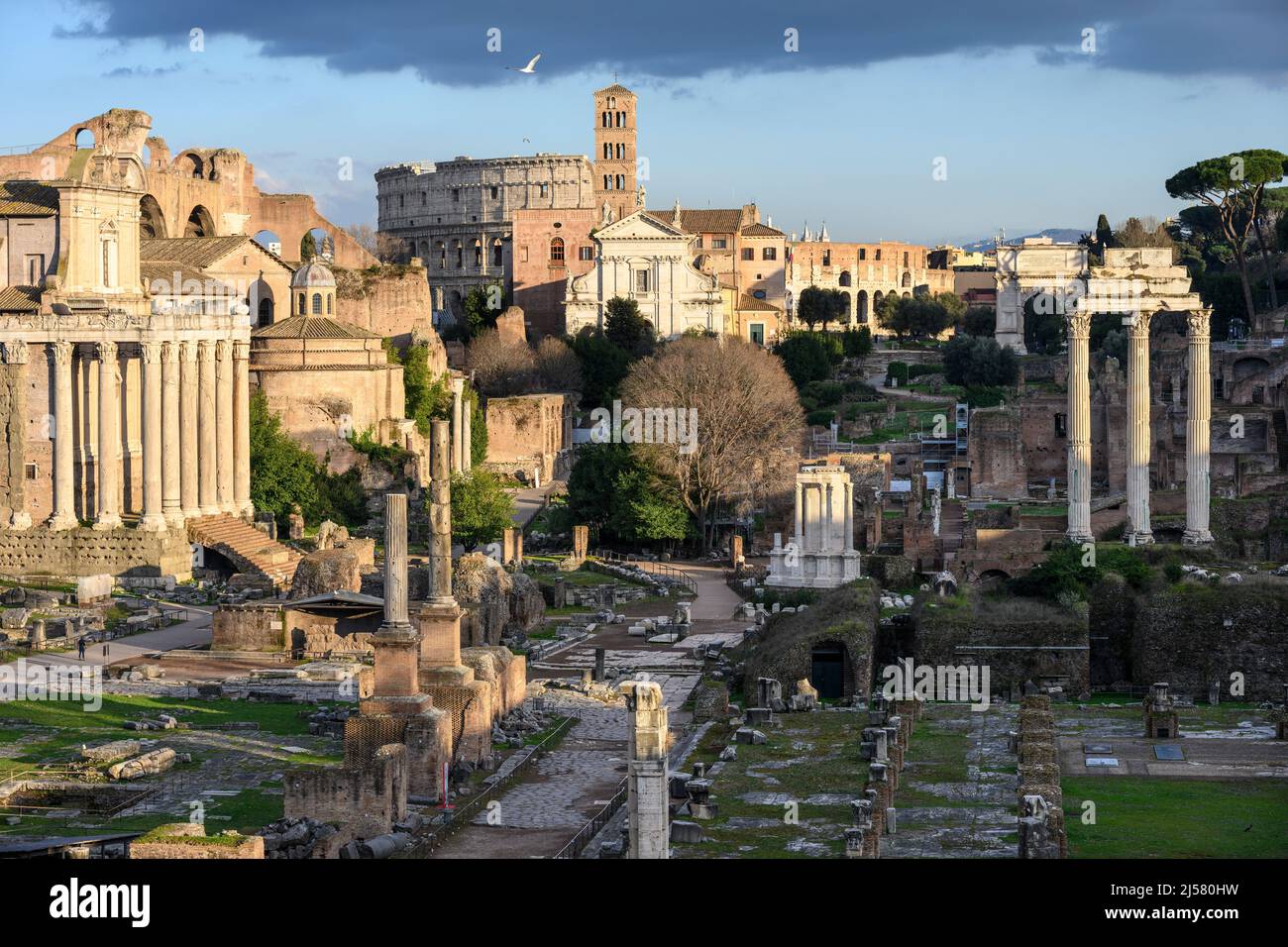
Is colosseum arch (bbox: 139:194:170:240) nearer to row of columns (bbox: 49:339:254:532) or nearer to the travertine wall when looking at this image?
row of columns (bbox: 49:339:254:532)

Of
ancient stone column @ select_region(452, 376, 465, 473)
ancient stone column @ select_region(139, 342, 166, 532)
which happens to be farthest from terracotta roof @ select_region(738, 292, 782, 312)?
ancient stone column @ select_region(139, 342, 166, 532)

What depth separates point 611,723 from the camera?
4094cm

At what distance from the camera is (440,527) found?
124ft

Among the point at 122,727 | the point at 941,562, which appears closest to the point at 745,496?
the point at 941,562

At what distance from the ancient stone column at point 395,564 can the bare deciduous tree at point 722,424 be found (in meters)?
33.2

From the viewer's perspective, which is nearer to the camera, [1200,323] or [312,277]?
[1200,323]

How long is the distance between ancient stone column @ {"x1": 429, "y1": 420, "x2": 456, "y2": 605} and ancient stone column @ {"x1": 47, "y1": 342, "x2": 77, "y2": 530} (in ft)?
81.9

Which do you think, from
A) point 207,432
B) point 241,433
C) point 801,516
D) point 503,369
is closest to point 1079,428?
point 801,516

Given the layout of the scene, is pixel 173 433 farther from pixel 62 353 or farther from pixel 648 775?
pixel 648 775

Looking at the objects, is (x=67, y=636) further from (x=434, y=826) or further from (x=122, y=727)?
(x=434, y=826)

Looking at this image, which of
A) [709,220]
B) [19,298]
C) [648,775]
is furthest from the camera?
[709,220]

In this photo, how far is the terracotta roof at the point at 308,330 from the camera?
7406 centimetres

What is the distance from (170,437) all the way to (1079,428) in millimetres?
24760
